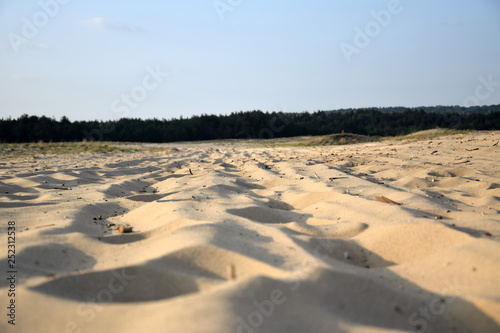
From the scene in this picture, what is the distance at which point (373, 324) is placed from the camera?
1325mm

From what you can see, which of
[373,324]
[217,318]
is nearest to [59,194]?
[217,318]

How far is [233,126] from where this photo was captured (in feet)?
96.8

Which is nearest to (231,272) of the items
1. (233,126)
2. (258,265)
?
(258,265)

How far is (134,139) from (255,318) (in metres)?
26.7

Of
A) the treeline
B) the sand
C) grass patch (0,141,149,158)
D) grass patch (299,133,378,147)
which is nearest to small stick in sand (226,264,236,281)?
the sand

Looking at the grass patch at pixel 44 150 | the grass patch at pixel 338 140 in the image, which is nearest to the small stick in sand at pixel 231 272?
the grass patch at pixel 44 150

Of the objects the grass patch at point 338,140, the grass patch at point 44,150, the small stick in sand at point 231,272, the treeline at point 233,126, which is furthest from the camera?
the treeline at point 233,126

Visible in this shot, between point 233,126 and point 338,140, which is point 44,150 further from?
point 233,126

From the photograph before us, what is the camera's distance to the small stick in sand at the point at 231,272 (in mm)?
1635

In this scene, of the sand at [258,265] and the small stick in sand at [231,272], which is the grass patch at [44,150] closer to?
the sand at [258,265]

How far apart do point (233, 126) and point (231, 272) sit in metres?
28.1

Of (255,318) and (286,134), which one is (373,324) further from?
(286,134)

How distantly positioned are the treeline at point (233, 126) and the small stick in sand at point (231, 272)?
2337 cm

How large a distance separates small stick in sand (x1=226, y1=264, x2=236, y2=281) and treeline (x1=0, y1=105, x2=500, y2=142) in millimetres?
23371
